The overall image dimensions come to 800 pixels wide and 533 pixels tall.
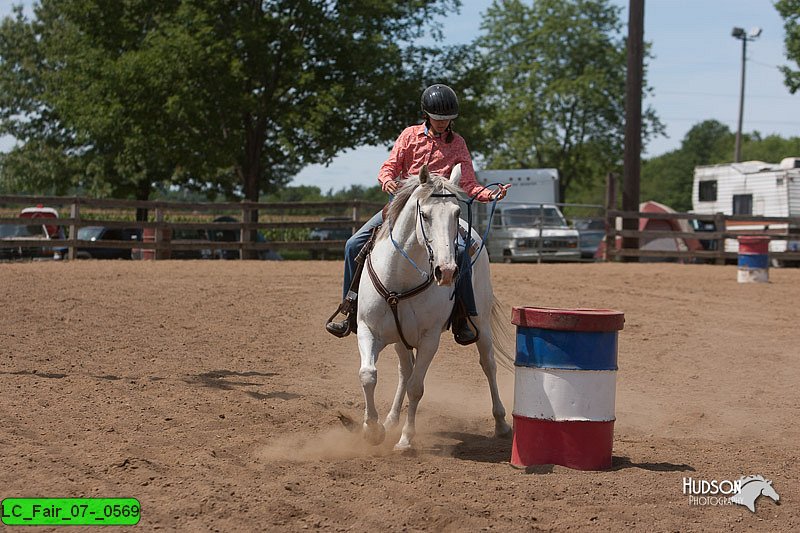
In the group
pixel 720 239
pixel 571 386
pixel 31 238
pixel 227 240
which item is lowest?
pixel 571 386

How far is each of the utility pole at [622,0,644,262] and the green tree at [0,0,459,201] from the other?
6941mm

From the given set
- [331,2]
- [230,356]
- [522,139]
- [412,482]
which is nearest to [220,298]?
[230,356]

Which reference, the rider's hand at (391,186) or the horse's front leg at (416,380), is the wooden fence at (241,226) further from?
the horse's front leg at (416,380)

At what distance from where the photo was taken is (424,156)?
6.98 meters

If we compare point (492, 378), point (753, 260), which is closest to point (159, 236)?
point (753, 260)

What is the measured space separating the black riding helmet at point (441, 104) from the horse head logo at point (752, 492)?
3136 millimetres

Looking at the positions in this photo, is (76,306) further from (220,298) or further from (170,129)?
(170,129)

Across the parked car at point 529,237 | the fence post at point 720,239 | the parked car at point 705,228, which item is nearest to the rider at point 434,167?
the parked car at point 529,237

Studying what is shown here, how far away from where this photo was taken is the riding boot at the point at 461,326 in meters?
6.84

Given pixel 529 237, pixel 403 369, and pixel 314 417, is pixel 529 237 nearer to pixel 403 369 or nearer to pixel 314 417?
pixel 314 417

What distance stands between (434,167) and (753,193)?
25.7 metres

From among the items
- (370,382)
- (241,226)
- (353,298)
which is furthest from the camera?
(241,226)

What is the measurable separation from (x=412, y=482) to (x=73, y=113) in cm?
2541

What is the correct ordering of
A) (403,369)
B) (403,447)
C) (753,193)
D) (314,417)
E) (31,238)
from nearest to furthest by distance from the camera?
(403,447), (403,369), (314,417), (31,238), (753,193)
